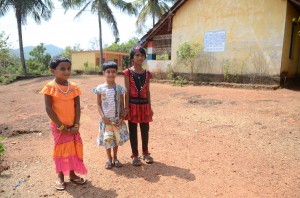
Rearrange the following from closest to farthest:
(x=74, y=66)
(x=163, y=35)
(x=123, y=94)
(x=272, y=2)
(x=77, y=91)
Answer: (x=77, y=91)
(x=123, y=94)
(x=272, y=2)
(x=163, y=35)
(x=74, y=66)

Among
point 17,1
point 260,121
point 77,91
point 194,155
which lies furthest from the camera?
point 17,1

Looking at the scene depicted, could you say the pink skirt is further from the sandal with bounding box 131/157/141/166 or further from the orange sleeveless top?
the sandal with bounding box 131/157/141/166

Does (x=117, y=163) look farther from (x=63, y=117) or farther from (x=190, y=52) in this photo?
(x=190, y=52)

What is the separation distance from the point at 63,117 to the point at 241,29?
10421mm

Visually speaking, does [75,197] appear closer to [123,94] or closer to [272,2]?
[123,94]

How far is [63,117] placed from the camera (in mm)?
2781

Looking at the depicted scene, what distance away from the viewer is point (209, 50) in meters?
12.6

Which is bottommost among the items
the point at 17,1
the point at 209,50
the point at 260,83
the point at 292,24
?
the point at 260,83

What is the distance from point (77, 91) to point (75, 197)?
45.4 inches

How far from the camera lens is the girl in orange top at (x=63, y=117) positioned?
2.70m

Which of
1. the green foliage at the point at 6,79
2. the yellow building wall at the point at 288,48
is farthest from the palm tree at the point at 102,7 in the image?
the yellow building wall at the point at 288,48

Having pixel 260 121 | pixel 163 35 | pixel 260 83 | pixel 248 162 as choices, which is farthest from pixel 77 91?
pixel 163 35

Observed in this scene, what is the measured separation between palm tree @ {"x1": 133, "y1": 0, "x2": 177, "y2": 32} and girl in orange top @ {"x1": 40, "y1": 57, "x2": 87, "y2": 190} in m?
20.1

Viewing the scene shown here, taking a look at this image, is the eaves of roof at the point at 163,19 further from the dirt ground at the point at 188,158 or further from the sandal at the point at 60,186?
the sandal at the point at 60,186
